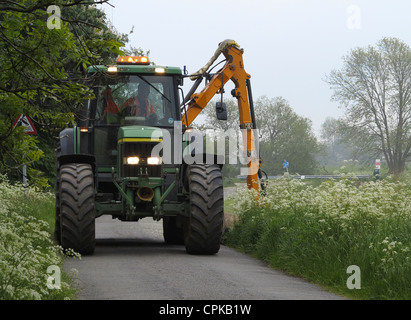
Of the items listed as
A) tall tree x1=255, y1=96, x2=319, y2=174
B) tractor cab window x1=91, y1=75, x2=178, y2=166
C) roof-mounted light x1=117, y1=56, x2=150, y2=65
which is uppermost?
tall tree x1=255, y1=96, x2=319, y2=174

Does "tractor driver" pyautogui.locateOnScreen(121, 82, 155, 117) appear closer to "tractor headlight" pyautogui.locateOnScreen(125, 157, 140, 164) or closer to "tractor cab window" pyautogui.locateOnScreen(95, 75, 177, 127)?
"tractor cab window" pyautogui.locateOnScreen(95, 75, 177, 127)

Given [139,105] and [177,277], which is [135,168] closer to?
[139,105]

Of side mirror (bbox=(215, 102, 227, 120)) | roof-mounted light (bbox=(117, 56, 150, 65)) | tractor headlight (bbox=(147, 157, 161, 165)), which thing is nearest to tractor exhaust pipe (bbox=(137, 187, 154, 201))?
tractor headlight (bbox=(147, 157, 161, 165))

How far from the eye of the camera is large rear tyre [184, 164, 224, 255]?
469 inches

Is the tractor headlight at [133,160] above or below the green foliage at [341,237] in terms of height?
above

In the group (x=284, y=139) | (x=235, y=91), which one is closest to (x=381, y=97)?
(x=284, y=139)

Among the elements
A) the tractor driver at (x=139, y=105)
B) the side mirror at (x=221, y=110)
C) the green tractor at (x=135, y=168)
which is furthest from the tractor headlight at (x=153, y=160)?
the side mirror at (x=221, y=110)

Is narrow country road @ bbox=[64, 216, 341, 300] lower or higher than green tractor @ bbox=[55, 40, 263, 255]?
lower

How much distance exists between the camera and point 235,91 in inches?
707

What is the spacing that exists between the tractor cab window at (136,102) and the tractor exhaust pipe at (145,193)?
1.28 metres

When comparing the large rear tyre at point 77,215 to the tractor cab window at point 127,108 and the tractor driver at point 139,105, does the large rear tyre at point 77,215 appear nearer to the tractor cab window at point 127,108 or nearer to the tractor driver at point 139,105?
the tractor cab window at point 127,108

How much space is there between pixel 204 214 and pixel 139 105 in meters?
2.39

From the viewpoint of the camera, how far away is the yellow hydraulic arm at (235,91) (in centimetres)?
1744
